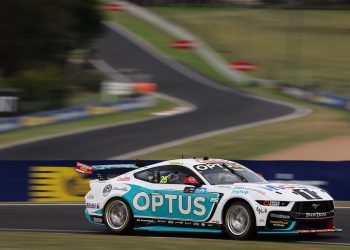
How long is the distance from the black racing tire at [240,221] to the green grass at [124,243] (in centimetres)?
24

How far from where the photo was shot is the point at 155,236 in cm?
1394

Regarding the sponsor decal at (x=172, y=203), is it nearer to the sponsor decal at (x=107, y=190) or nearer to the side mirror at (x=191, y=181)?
the side mirror at (x=191, y=181)

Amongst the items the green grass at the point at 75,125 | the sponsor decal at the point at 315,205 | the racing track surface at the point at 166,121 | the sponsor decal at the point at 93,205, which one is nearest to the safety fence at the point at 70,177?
the sponsor decal at the point at 93,205

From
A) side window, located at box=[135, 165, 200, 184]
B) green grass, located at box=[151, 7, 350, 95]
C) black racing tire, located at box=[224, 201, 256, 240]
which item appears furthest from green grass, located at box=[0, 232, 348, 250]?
green grass, located at box=[151, 7, 350, 95]

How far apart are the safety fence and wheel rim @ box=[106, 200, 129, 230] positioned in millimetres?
5310

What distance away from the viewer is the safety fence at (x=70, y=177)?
19688 mm

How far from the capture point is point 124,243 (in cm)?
1248

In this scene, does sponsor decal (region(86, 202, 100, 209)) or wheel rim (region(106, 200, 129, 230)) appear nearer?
wheel rim (region(106, 200, 129, 230))

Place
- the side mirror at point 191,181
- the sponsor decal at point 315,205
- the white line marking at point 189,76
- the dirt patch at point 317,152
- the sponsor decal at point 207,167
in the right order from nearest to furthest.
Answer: the sponsor decal at point 315,205 → the side mirror at point 191,181 → the sponsor decal at point 207,167 → the dirt patch at point 317,152 → the white line marking at point 189,76

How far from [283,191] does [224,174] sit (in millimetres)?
1233

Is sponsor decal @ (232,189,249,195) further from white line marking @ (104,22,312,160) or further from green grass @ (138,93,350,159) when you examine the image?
white line marking @ (104,22,312,160)

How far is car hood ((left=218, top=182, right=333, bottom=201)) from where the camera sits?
41.7ft

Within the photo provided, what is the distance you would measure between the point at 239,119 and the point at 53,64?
50.4ft

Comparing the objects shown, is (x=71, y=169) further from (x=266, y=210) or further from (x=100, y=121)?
(x=100, y=121)
